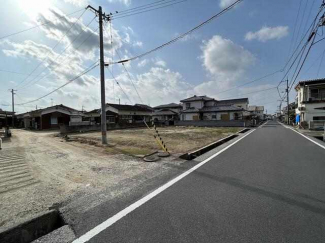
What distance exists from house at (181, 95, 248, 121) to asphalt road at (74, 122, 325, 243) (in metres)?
33.3

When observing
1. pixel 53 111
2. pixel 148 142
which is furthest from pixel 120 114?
pixel 148 142

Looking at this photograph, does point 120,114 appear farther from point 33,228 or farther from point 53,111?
point 33,228

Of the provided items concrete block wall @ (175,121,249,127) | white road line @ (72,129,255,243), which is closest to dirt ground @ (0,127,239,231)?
white road line @ (72,129,255,243)

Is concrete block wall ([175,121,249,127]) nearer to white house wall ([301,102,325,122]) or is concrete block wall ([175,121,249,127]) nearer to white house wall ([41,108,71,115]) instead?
white house wall ([301,102,325,122])

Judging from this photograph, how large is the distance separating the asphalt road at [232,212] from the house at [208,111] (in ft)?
109

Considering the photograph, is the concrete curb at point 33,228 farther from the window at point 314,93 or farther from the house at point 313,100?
A: the window at point 314,93

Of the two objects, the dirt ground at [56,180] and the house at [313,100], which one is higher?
the house at [313,100]

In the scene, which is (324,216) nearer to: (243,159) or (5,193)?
(243,159)

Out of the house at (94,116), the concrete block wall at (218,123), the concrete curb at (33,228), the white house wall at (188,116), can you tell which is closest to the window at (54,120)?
the house at (94,116)

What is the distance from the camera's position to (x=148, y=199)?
329cm

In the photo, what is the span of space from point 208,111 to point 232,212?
124 ft

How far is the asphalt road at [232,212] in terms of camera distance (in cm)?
227

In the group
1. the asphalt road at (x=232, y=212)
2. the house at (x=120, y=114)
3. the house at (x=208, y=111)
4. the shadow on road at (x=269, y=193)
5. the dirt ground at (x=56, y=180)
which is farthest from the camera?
the house at (x=208, y=111)

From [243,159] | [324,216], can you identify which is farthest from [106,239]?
[243,159]
